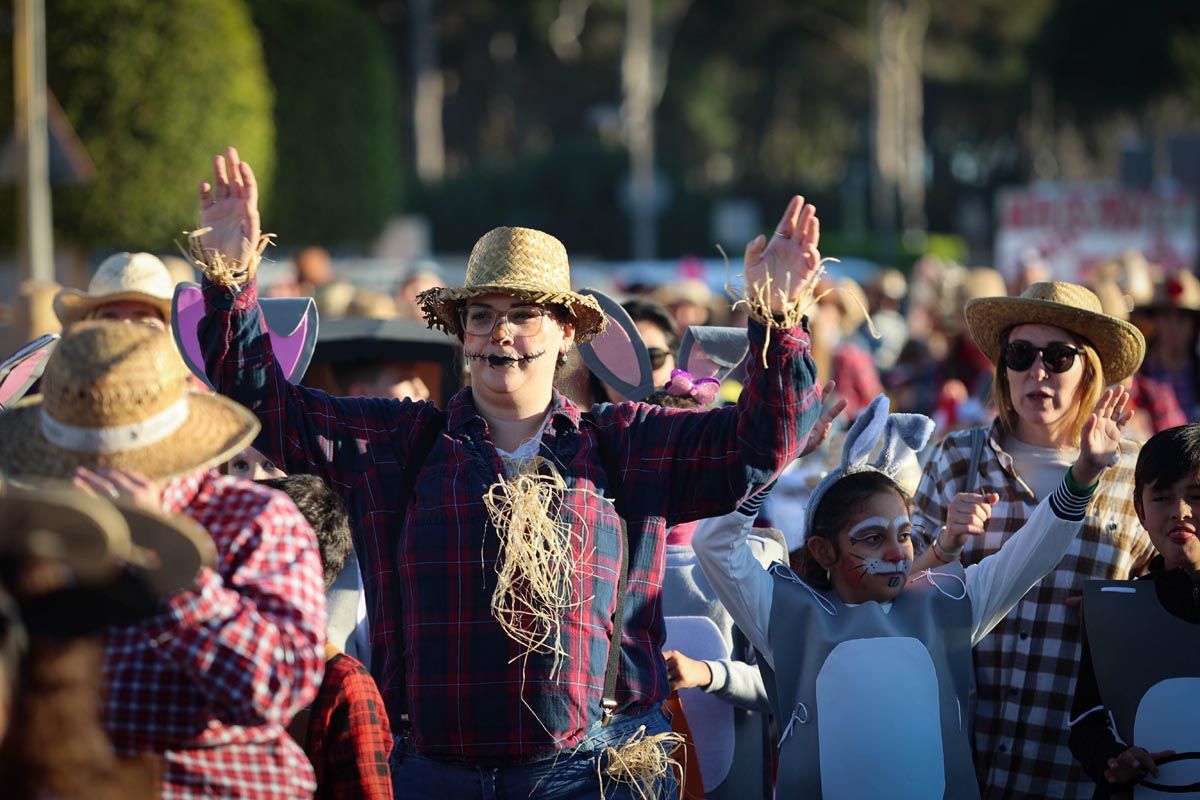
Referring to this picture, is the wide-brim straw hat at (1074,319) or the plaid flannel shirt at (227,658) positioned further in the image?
the wide-brim straw hat at (1074,319)

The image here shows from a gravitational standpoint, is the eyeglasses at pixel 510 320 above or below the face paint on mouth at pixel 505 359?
above

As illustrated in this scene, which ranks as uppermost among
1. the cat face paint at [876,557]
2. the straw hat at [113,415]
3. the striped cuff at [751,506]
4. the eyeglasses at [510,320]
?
the eyeglasses at [510,320]

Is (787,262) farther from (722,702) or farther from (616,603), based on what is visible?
(722,702)

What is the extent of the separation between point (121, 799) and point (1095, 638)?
105 inches

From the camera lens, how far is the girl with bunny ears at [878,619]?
425cm

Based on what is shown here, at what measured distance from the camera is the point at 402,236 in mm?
28938

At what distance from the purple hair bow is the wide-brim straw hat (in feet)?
2.71

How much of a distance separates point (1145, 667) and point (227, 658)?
97.9 inches

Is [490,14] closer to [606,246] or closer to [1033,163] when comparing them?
[606,246]

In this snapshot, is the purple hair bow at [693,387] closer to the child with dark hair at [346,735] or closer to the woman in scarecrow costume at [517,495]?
the woman in scarecrow costume at [517,495]

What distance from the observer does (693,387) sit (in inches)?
211

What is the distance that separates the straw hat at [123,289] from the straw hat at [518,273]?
6.19 feet

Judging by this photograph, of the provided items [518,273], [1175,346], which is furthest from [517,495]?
[1175,346]

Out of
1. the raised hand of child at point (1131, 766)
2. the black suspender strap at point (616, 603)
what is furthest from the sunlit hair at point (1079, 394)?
the black suspender strap at point (616, 603)
